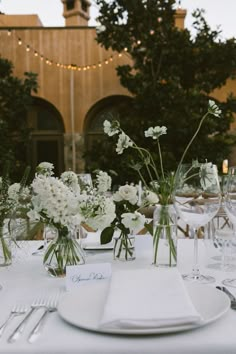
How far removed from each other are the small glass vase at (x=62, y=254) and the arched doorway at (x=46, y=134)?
6244mm

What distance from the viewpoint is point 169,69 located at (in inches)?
228

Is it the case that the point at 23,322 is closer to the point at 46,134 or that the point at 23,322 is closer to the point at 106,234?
the point at 106,234

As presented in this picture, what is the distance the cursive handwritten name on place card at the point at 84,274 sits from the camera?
112 centimetres

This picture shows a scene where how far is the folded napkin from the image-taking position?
2.74 feet

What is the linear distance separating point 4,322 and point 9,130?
580cm

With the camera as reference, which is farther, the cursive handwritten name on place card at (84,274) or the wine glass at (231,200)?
the wine glass at (231,200)

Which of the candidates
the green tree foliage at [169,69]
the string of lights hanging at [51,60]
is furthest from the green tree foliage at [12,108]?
the string of lights hanging at [51,60]

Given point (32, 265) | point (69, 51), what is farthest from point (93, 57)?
point (32, 265)

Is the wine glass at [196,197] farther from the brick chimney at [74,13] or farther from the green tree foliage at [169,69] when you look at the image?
the brick chimney at [74,13]

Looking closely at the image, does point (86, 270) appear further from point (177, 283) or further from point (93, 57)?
point (93, 57)

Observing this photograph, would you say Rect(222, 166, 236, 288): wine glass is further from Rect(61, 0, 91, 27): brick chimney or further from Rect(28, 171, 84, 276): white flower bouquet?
Rect(61, 0, 91, 27): brick chimney

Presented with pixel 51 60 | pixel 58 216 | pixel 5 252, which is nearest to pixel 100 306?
pixel 58 216

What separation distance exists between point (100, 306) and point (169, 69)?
16.9ft

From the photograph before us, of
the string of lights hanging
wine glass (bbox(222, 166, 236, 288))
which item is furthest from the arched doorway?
wine glass (bbox(222, 166, 236, 288))
